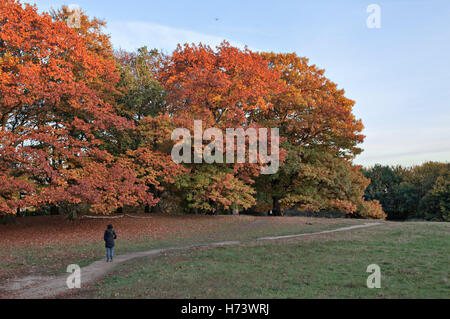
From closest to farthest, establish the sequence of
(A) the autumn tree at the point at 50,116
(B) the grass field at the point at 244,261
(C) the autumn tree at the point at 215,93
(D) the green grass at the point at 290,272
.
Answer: (D) the green grass at the point at 290,272 < (B) the grass field at the point at 244,261 < (A) the autumn tree at the point at 50,116 < (C) the autumn tree at the point at 215,93

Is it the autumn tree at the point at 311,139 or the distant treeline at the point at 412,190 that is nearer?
the autumn tree at the point at 311,139

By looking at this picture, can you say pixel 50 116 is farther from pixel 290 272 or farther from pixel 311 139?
pixel 311 139

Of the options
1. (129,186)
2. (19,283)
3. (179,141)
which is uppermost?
(179,141)

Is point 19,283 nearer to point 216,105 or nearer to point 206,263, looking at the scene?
point 206,263

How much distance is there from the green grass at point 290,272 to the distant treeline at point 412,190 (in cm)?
3280

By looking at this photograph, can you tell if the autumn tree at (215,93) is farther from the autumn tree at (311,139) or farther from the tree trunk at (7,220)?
the tree trunk at (7,220)

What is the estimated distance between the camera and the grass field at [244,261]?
9.02 meters

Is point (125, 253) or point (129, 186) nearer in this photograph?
point (125, 253)

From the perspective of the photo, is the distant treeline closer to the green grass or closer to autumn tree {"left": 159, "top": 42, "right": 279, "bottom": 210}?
autumn tree {"left": 159, "top": 42, "right": 279, "bottom": 210}

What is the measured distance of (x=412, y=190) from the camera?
50.4 m

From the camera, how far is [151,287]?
9.44m

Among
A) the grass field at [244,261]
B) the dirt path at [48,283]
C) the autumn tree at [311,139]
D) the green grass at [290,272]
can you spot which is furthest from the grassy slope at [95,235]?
the autumn tree at [311,139]
